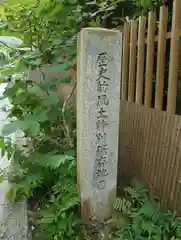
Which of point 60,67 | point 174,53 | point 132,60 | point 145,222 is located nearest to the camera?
point 145,222

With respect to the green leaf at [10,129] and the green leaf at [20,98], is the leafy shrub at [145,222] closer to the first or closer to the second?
the green leaf at [10,129]

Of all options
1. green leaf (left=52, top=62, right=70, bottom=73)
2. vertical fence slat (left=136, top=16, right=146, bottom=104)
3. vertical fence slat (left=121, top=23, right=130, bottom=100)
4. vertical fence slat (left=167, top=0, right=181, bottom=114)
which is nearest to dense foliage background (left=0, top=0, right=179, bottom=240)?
green leaf (left=52, top=62, right=70, bottom=73)

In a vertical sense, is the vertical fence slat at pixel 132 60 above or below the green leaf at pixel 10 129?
above

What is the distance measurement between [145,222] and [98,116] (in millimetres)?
980

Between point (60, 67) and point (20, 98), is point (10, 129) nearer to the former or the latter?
point (20, 98)

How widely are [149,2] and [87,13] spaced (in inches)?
58.5

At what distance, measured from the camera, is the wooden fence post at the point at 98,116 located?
6.88 ft

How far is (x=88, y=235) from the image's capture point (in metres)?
2.19

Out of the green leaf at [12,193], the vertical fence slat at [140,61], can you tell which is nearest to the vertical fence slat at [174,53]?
the vertical fence slat at [140,61]

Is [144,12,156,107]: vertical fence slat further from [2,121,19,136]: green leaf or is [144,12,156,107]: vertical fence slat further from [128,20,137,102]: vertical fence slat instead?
[2,121,19,136]: green leaf

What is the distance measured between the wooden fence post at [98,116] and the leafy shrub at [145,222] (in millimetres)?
259

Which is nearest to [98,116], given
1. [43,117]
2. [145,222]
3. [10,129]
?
[43,117]

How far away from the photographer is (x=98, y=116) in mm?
2203

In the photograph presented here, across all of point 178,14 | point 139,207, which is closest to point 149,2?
point 178,14
